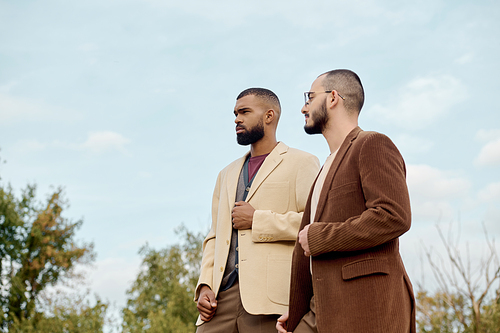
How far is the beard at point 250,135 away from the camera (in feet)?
14.0

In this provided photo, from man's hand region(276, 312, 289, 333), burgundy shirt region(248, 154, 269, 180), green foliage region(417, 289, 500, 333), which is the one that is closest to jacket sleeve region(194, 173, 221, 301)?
burgundy shirt region(248, 154, 269, 180)

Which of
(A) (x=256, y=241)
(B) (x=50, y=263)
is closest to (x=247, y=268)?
(A) (x=256, y=241)

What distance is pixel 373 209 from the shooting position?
2607mm

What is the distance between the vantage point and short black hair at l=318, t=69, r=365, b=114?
321cm

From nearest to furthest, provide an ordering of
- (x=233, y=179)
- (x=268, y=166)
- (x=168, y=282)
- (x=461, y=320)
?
1. (x=268, y=166)
2. (x=233, y=179)
3. (x=461, y=320)
4. (x=168, y=282)

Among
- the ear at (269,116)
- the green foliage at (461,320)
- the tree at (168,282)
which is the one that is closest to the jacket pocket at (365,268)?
the ear at (269,116)

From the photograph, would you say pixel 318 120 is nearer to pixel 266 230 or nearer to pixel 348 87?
pixel 348 87

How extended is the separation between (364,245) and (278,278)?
3.91 ft

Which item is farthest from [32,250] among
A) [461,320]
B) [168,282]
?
[461,320]

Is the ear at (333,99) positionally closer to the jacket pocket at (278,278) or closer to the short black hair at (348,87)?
the short black hair at (348,87)

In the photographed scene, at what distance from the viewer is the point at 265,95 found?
4406 millimetres

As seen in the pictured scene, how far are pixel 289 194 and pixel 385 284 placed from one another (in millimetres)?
1515

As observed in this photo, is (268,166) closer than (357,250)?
No

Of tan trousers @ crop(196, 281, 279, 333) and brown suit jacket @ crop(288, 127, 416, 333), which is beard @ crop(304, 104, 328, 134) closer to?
brown suit jacket @ crop(288, 127, 416, 333)
